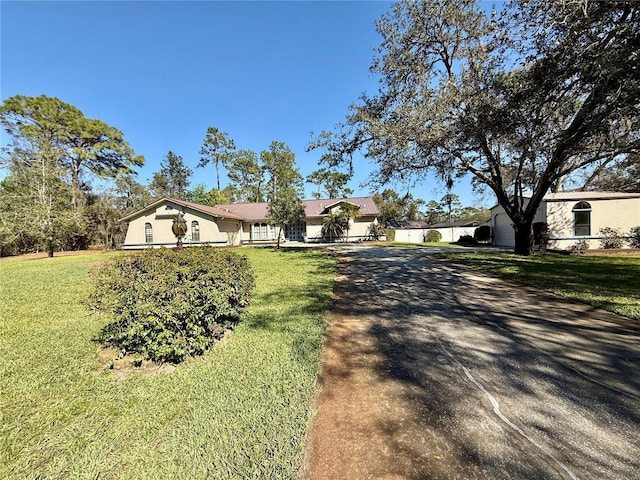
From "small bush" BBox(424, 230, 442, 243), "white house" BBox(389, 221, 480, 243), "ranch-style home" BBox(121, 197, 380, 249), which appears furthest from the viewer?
"small bush" BBox(424, 230, 442, 243)

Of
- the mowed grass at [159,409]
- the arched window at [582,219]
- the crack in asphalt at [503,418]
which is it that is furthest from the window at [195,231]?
the arched window at [582,219]

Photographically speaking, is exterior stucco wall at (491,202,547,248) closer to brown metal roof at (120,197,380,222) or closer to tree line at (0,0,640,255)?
tree line at (0,0,640,255)

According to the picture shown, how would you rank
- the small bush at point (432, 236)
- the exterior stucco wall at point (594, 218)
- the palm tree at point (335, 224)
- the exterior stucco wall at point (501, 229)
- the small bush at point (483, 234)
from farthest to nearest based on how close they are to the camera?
the small bush at point (432, 236) → the palm tree at point (335, 224) → the small bush at point (483, 234) → the exterior stucco wall at point (501, 229) → the exterior stucco wall at point (594, 218)

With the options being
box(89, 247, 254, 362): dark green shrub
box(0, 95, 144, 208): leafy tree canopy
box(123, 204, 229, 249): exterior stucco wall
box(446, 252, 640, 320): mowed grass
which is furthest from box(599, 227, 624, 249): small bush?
box(0, 95, 144, 208): leafy tree canopy

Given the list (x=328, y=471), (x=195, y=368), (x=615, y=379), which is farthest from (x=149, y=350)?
(x=615, y=379)

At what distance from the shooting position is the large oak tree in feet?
19.2

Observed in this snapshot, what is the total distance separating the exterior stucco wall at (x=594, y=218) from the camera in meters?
15.1

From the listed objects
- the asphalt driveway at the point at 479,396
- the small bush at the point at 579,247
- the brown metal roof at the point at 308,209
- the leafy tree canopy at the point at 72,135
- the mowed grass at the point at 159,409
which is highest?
the leafy tree canopy at the point at 72,135

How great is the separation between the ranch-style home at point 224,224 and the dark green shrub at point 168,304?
619 inches

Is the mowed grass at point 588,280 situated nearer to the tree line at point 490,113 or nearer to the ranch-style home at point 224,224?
the tree line at point 490,113

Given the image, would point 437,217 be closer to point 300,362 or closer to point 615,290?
point 615,290

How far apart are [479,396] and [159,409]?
121 inches

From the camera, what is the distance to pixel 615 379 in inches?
113

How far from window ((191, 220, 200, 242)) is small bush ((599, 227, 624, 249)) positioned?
27.2 metres
